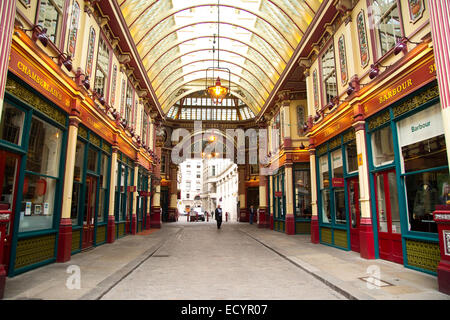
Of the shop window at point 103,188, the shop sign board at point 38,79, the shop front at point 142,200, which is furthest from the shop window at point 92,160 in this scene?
the shop front at point 142,200

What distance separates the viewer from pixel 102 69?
38.9 feet

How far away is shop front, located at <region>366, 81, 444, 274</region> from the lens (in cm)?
666

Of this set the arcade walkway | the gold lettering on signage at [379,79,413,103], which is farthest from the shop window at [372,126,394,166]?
the arcade walkway

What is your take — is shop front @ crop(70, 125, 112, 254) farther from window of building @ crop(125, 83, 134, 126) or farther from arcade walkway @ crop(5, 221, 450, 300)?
window of building @ crop(125, 83, 134, 126)

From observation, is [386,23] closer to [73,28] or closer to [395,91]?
[395,91]

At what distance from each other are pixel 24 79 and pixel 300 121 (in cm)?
1418

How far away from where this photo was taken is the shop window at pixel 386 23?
25.7 feet

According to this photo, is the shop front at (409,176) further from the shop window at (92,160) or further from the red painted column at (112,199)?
the red painted column at (112,199)

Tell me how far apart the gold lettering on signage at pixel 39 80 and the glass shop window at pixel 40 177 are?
791 mm

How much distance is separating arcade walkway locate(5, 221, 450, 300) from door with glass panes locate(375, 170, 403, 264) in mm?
408

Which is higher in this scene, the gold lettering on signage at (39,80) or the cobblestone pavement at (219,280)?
the gold lettering on signage at (39,80)

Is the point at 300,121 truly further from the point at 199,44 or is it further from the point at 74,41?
the point at 74,41

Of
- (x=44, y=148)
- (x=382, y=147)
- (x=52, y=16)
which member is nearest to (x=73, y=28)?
(x=52, y=16)

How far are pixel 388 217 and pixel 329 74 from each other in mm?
6371
